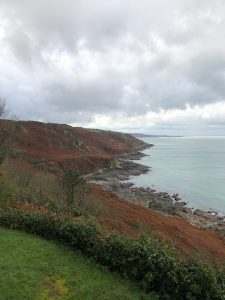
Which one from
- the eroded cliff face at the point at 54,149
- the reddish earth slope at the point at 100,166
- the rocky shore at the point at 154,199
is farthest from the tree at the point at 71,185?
the eroded cliff face at the point at 54,149

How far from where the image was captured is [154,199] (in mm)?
62406

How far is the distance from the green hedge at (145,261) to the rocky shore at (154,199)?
1294 inches

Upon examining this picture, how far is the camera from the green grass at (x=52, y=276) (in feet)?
41.4

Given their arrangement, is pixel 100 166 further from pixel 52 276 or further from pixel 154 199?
pixel 52 276

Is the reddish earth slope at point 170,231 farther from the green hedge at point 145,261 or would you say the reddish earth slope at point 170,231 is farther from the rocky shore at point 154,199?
the green hedge at point 145,261

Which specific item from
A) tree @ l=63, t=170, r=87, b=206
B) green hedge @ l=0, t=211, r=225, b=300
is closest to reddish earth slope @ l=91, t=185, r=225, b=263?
tree @ l=63, t=170, r=87, b=206

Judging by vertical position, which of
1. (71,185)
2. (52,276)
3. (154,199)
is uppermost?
(71,185)

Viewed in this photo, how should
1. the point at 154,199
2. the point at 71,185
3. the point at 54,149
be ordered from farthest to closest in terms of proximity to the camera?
the point at 54,149, the point at 154,199, the point at 71,185

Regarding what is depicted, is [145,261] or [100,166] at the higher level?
[145,261]

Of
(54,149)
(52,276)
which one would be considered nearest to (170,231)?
(52,276)

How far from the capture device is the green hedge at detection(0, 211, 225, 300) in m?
12.7

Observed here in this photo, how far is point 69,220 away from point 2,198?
25.2 feet

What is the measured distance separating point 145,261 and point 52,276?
3.67 meters

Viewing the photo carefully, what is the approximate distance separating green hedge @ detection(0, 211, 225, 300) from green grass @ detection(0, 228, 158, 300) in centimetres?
50
